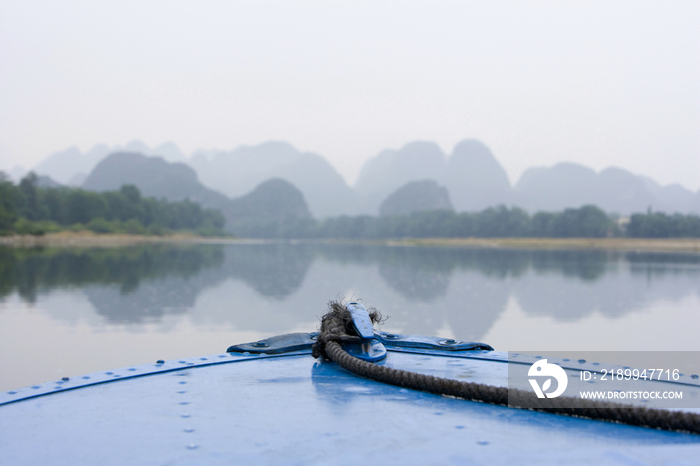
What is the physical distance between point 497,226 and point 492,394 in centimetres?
9653

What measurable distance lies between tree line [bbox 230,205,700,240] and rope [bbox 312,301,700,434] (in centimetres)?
8455

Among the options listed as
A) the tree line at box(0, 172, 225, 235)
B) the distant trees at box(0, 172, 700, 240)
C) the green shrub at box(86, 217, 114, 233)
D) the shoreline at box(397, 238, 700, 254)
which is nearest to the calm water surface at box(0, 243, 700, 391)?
the tree line at box(0, 172, 225, 235)

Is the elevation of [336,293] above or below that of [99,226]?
below

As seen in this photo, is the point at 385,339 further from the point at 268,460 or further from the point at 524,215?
the point at 524,215

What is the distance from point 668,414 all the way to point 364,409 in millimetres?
1148

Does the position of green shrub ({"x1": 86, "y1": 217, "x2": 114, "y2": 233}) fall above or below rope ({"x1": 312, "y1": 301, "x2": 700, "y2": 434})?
above

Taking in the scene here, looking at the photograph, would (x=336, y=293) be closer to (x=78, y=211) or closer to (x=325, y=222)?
(x=78, y=211)

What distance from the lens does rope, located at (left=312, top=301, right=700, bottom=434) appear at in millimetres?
1938

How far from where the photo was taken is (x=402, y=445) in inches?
74.1

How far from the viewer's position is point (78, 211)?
7881 centimetres

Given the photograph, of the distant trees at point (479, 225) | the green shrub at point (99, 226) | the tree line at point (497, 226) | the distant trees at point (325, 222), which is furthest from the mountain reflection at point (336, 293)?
the distant trees at point (479, 225)

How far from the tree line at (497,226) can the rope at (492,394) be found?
8455cm

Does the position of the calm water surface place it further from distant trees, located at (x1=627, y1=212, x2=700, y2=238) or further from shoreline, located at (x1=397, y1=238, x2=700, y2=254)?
distant trees, located at (x1=627, y1=212, x2=700, y2=238)

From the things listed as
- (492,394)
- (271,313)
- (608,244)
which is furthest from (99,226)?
(492,394)
